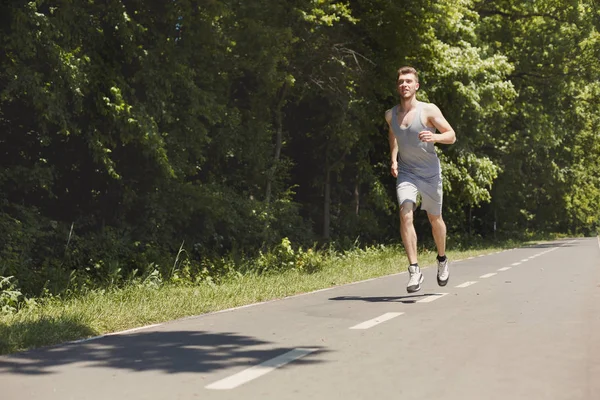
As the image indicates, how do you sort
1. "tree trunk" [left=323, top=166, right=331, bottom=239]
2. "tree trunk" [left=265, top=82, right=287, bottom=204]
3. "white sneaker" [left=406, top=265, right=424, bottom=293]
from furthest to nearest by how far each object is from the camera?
"tree trunk" [left=323, top=166, right=331, bottom=239] → "tree trunk" [left=265, top=82, right=287, bottom=204] → "white sneaker" [left=406, top=265, right=424, bottom=293]

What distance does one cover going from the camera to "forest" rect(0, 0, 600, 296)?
1249 centimetres

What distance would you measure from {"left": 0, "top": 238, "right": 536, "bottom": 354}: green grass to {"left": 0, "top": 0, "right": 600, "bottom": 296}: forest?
1.55 m

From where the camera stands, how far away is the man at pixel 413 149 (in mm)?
9578

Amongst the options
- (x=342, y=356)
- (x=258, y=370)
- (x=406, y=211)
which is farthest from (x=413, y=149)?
(x=258, y=370)

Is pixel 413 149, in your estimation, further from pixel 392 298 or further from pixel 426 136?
pixel 392 298

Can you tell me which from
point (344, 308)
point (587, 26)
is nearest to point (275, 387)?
point (344, 308)

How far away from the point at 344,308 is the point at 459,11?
13711 mm

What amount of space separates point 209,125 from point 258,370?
37.4 ft

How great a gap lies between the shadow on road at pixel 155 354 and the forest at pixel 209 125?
5.36 metres

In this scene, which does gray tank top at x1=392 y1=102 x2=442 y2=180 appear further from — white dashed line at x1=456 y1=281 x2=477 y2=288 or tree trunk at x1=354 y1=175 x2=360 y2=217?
tree trunk at x1=354 y1=175 x2=360 y2=217

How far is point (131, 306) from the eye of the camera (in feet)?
30.4

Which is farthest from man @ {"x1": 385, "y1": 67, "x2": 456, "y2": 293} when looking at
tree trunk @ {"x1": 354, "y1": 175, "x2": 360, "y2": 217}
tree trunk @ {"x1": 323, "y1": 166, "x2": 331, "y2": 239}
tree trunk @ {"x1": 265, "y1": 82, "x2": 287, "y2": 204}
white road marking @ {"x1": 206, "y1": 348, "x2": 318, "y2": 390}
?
tree trunk @ {"x1": 354, "y1": 175, "x2": 360, "y2": 217}

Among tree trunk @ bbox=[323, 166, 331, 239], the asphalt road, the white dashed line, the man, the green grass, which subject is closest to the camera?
the asphalt road

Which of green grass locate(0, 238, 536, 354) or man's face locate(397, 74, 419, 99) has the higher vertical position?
man's face locate(397, 74, 419, 99)
